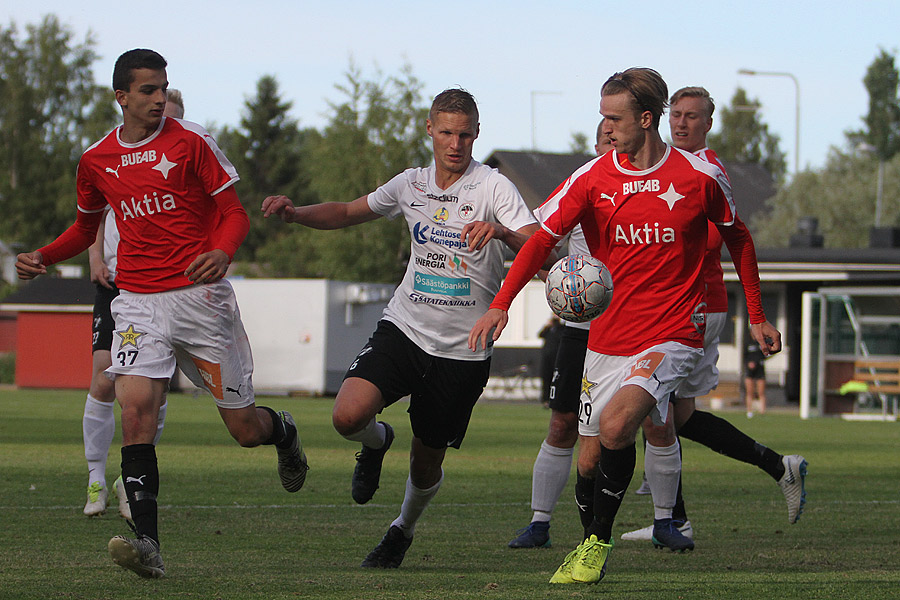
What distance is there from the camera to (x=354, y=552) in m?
7.05

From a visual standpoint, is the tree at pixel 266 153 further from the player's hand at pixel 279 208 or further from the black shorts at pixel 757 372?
the player's hand at pixel 279 208

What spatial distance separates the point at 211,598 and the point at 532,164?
50.0 meters

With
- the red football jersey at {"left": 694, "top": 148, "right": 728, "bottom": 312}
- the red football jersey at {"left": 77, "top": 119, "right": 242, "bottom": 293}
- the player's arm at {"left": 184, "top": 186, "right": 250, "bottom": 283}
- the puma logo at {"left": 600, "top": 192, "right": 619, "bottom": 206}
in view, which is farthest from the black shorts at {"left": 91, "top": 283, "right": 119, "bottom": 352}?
the red football jersey at {"left": 694, "top": 148, "right": 728, "bottom": 312}

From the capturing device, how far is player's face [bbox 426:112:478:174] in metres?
6.62

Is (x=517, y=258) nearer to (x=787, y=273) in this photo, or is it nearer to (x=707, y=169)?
(x=707, y=169)

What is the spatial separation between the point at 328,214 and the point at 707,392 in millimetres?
2733

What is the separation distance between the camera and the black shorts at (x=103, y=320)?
860 centimetres

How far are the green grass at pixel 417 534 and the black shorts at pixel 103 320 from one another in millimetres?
1165

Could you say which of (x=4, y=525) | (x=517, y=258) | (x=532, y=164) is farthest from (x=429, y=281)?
(x=532, y=164)

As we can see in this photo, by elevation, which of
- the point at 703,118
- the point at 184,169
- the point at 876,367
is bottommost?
the point at 876,367

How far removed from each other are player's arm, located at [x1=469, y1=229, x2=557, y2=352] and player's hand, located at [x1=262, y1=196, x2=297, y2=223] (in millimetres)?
1280

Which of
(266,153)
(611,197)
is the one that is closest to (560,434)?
(611,197)

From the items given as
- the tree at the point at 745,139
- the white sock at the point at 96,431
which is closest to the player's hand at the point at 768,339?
the white sock at the point at 96,431

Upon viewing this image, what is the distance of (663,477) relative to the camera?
766 centimetres
